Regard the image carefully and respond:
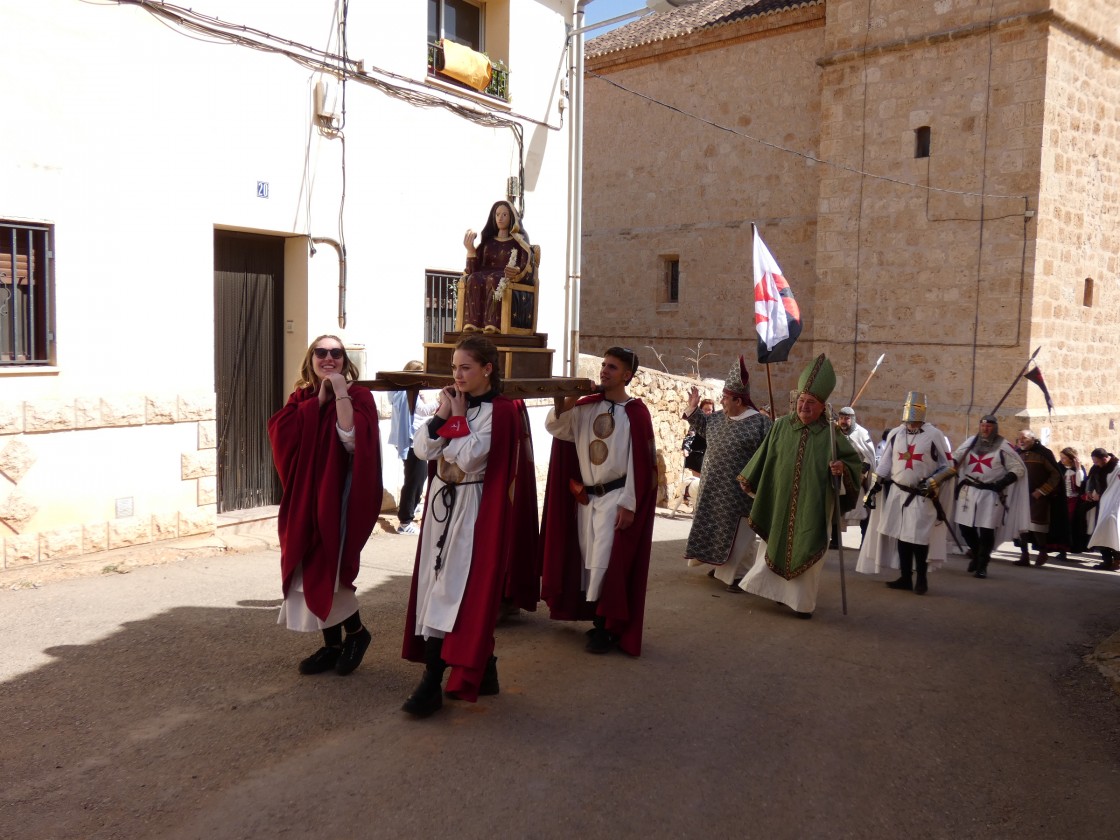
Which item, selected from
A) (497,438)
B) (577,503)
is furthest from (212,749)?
(577,503)

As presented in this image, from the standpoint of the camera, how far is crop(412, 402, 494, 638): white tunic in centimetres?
445

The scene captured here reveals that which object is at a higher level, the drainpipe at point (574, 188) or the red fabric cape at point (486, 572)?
the drainpipe at point (574, 188)

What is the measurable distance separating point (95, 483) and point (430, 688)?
4.08 metres

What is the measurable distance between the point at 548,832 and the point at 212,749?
1510 millimetres

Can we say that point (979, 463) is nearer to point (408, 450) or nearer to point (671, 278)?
point (408, 450)

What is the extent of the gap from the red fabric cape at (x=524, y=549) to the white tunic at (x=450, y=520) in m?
1.30

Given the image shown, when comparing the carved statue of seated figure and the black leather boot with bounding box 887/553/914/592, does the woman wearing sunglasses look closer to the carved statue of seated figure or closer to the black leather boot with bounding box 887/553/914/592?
the carved statue of seated figure

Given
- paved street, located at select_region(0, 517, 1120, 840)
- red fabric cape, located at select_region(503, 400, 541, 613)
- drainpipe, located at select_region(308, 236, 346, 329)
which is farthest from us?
drainpipe, located at select_region(308, 236, 346, 329)

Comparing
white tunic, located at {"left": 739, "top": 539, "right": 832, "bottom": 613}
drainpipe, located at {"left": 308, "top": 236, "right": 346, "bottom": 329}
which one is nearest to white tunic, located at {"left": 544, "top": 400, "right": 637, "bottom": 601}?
white tunic, located at {"left": 739, "top": 539, "right": 832, "bottom": 613}

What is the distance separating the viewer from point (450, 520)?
14.8ft

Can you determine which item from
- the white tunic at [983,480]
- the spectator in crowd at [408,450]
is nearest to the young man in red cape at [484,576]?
the spectator in crowd at [408,450]

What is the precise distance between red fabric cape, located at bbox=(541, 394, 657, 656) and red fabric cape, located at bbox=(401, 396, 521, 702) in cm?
114

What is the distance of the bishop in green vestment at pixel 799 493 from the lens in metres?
6.96

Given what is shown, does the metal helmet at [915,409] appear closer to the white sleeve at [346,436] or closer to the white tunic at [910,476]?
the white tunic at [910,476]
